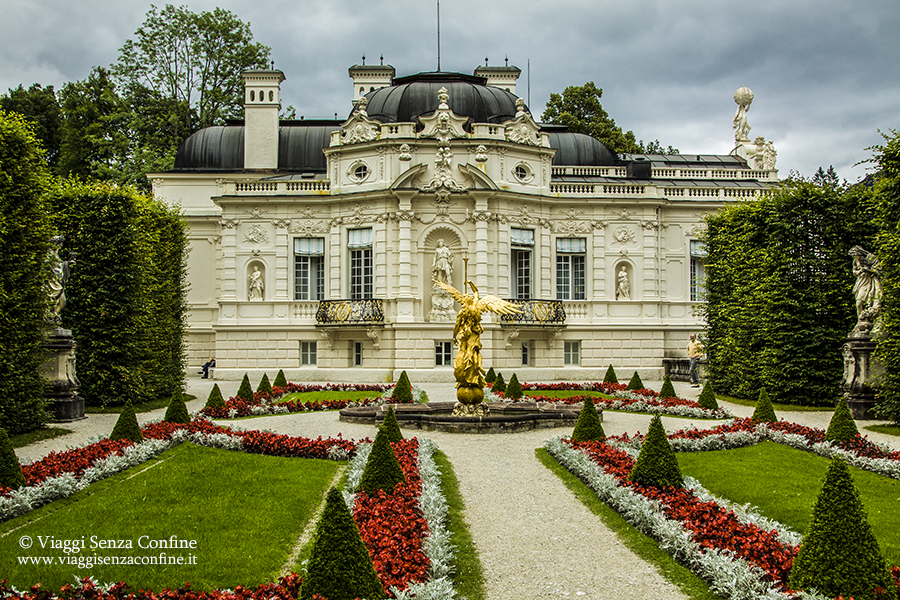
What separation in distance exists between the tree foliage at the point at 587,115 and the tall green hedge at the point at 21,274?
34.9m

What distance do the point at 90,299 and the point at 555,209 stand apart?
2005 centimetres

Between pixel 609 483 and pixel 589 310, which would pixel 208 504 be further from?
pixel 589 310

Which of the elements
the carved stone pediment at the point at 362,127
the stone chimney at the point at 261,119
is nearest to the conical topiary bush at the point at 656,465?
the carved stone pediment at the point at 362,127

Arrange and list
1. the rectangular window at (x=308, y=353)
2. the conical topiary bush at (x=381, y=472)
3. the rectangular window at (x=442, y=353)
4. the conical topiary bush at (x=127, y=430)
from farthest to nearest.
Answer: the rectangular window at (x=308, y=353) < the rectangular window at (x=442, y=353) < the conical topiary bush at (x=127, y=430) < the conical topiary bush at (x=381, y=472)

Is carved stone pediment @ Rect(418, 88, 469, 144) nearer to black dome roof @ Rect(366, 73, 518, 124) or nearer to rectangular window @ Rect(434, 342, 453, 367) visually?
black dome roof @ Rect(366, 73, 518, 124)

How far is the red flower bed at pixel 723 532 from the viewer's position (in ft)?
22.8

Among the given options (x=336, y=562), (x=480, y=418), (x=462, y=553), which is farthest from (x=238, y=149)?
(x=336, y=562)

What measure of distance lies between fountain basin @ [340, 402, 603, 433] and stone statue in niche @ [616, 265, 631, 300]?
47.1 ft

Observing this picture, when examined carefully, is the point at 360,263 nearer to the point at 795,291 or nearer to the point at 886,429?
the point at 795,291

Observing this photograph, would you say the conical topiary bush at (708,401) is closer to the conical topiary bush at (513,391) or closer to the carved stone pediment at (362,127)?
the conical topiary bush at (513,391)

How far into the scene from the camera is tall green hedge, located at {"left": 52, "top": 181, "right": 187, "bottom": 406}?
68.2 ft

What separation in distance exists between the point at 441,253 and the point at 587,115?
2230 centimetres

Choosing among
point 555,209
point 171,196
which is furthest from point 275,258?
point 555,209

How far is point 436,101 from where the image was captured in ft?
108
